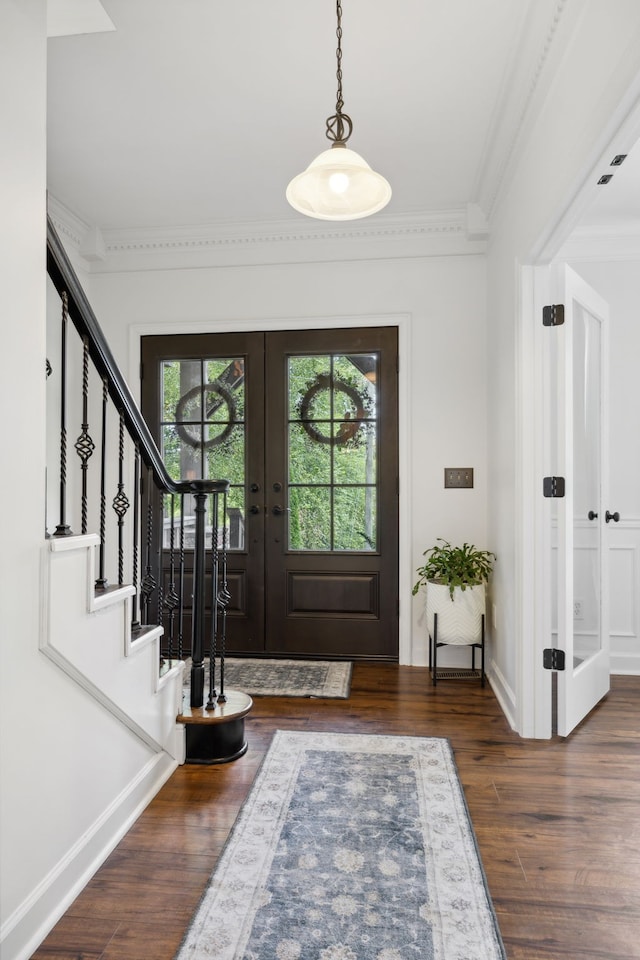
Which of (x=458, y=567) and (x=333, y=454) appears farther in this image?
(x=333, y=454)

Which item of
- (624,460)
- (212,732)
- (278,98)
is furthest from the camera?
(624,460)

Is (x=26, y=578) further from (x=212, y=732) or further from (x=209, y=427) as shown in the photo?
(x=209, y=427)

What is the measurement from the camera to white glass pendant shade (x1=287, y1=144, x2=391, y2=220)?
1855mm

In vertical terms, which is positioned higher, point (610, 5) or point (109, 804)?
point (610, 5)

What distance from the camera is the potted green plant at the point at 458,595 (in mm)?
3426

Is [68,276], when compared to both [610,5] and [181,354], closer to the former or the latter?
[610,5]

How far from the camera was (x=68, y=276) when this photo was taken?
1724 mm

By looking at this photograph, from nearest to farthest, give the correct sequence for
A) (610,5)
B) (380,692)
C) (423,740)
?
1. (610,5)
2. (423,740)
3. (380,692)

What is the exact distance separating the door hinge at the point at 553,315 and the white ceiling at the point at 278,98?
2.59ft

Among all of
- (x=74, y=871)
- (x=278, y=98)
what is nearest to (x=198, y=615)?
(x=74, y=871)

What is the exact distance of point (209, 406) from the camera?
398 cm

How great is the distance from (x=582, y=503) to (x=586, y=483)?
11 centimetres

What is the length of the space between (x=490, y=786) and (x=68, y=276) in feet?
7.30

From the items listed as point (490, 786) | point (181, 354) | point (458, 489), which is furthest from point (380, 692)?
point (181, 354)
